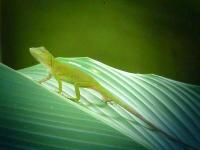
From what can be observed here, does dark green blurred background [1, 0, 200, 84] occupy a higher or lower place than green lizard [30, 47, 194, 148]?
higher

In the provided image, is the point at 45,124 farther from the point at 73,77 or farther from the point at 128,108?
the point at 128,108

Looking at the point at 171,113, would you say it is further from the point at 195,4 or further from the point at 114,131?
the point at 195,4

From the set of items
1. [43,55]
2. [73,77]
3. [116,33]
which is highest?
[116,33]

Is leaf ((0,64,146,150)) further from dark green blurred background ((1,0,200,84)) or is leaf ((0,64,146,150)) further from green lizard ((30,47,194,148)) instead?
dark green blurred background ((1,0,200,84))

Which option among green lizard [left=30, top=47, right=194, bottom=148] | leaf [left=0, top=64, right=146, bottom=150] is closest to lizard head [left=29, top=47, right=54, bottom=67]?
green lizard [left=30, top=47, right=194, bottom=148]

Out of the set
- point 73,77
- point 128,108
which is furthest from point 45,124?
point 128,108

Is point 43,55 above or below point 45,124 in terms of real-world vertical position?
above

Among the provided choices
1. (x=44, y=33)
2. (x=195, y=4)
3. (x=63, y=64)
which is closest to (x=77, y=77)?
(x=63, y=64)
